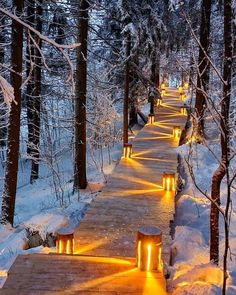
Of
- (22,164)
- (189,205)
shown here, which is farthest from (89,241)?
(22,164)

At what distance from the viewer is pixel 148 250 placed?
5109mm

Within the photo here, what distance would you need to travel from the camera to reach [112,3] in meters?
16.2

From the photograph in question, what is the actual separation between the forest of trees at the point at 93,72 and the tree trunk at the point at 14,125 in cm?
2

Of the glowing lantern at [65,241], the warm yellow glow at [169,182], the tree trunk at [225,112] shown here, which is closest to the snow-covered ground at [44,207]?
the glowing lantern at [65,241]

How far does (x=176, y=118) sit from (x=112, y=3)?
7573mm

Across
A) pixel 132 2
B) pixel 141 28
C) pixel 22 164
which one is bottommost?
pixel 22 164

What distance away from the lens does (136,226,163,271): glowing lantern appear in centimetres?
513

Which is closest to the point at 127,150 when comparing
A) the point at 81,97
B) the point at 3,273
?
the point at 81,97

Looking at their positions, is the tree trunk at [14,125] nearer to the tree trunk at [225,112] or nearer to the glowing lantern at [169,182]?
the glowing lantern at [169,182]

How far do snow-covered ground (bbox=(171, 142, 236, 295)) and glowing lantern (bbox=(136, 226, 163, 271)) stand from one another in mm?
421

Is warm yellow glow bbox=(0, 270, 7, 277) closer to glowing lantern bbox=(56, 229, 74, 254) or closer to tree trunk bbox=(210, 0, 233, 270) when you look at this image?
glowing lantern bbox=(56, 229, 74, 254)

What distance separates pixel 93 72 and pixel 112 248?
15.2m

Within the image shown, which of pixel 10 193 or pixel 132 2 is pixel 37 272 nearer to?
pixel 10 193

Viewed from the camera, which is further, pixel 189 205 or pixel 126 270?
pixel 189 205
